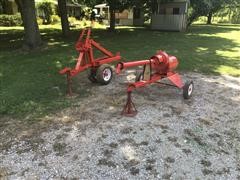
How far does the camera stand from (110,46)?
13.0 meters

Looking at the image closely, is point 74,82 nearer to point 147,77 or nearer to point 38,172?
point 147,77

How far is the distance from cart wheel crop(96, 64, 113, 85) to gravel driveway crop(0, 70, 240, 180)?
2.75 feet

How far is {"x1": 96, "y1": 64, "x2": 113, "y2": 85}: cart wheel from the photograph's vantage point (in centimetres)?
679

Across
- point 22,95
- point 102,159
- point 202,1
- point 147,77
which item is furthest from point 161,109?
A: point 202,1

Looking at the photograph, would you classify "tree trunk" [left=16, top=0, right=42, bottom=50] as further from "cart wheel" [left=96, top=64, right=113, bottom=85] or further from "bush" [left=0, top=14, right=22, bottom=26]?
"bush" [left=0, top=14, right=22, bottom=26]

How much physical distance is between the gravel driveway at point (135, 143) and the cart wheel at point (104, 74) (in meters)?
0.84

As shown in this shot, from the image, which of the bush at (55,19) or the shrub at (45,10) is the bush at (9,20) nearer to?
the shrub at (45,10)

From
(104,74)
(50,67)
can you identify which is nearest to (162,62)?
(104,74)

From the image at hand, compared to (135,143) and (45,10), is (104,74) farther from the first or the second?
(45,10)

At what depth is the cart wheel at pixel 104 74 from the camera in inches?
267

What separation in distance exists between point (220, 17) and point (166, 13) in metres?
18.1

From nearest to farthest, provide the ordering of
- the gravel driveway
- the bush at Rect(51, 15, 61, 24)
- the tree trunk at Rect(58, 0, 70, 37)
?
1. the gravel driveway
2. the tree trunk at Rect(58, 0, 70, 37)
3. the bush at Rect(51, 15, 61, 24)

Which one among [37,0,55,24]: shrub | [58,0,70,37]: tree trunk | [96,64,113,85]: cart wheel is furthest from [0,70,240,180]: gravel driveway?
[37,0,55,24]: shrub

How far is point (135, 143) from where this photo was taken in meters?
4.20
